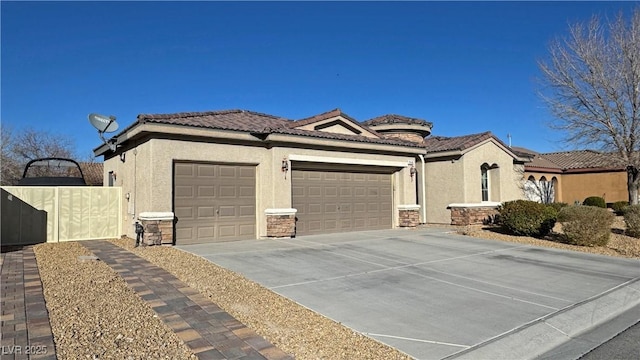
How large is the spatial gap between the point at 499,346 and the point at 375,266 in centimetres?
428

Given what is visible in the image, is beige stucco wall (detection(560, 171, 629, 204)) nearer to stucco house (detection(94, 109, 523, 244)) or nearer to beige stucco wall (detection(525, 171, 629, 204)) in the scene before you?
beige stucco wall (detection(525, 171, 629, 204))

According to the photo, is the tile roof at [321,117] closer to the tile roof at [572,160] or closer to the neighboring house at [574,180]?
the neighboring house at [574,180]

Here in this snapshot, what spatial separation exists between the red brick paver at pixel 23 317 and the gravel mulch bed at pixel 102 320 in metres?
0.10

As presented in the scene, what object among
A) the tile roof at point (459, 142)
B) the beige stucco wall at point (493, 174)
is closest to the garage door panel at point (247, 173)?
the tile roof at point (459, 142)

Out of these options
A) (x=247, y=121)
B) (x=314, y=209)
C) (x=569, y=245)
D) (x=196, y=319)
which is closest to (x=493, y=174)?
(x=569, y=245)

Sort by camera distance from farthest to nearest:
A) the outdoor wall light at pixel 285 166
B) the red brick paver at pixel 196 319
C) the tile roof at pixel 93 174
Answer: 1. the tile roof at pixel 93 174
2. the outdoor wall light at pixel 285 166
3. the red brick paver at pixel 196 319

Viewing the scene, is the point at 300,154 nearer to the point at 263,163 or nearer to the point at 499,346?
the point at 263,163

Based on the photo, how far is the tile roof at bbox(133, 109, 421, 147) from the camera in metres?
11.5

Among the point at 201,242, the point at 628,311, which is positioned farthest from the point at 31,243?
the point at 628,311

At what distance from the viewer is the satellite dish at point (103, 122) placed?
42.1ft

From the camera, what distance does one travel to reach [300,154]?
44.5 feet

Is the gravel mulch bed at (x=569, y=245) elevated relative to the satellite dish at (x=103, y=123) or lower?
lower

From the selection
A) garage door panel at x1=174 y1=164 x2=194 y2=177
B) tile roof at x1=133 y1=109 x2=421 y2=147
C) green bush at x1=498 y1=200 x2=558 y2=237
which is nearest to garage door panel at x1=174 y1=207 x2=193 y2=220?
garage door panel at x1=174 y1=164 x2=194 y2=177

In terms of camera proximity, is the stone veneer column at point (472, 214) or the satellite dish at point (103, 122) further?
the stone veneer column at point (472, 214)
